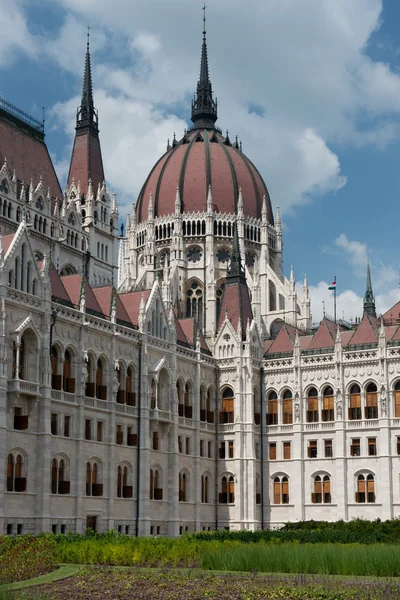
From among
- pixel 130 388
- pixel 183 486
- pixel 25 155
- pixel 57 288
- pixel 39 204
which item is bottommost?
pixel 183 486

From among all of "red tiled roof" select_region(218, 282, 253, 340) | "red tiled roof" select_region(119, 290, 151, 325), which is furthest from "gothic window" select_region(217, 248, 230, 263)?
"red tiled roof" select_region(119, 290, 151, 325)

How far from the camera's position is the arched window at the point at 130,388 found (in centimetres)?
6062

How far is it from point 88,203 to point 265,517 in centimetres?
2901

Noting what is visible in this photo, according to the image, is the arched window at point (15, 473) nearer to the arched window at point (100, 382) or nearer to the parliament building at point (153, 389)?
the parliament building at point (153, 389)

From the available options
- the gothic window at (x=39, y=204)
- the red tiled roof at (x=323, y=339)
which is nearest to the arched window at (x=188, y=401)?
the red tiled roof at (x=323, y=339)

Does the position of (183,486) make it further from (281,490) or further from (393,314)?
(393,314)

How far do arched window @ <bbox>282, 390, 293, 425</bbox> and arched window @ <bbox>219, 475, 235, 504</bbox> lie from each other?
622 centimetres

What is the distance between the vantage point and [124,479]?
59.3 metres

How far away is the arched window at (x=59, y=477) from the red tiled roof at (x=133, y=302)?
13.2 meters

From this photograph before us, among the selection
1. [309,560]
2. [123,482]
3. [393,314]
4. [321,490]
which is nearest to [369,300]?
[393,314]

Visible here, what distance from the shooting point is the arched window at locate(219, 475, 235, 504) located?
232 feet

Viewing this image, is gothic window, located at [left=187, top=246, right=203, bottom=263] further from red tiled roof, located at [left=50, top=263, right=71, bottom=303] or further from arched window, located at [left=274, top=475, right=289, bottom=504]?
red tiled roof, located at [left=50, top=263, right=71, bottom=303]

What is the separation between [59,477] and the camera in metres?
52.9

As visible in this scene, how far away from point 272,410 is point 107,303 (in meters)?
18.9
